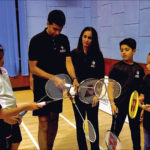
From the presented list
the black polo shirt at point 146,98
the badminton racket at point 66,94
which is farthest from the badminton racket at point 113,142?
the black polo shirt at point 146,98

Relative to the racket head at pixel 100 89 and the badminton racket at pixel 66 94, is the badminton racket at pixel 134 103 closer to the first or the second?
the racket head at pixel 100 89

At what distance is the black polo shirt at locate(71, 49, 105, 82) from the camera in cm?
229

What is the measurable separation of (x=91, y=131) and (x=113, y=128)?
1.20ft

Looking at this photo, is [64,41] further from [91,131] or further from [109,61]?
[109,61]

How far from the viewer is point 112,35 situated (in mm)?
4738

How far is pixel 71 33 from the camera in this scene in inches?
245

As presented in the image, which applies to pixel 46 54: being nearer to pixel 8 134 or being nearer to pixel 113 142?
pixel 8 134

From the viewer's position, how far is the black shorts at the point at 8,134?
182 centimetres

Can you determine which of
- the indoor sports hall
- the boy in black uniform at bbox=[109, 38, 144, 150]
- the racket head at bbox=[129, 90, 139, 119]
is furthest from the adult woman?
the indoor sports hall

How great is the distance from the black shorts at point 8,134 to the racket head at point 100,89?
88 centimetres

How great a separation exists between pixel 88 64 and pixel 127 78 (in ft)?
1.49

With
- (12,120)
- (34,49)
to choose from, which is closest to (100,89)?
(34,49)

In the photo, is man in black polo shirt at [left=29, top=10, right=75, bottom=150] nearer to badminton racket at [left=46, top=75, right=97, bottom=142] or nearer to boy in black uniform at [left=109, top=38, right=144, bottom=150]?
badminton racket at [left=46, top=75, right=97, bottom=142]

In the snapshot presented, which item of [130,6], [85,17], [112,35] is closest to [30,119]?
[112,35]
